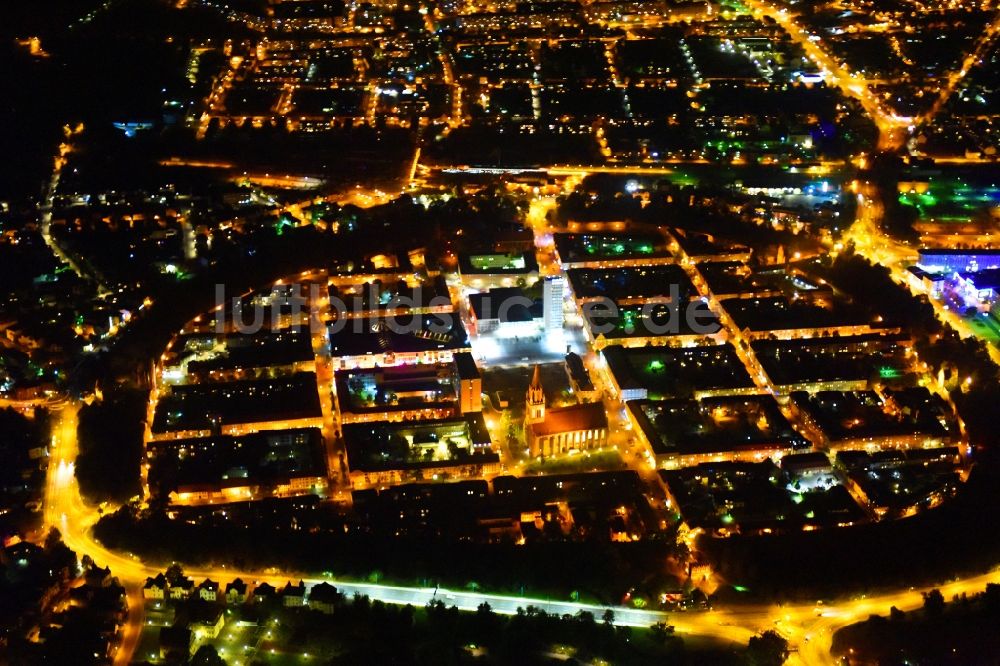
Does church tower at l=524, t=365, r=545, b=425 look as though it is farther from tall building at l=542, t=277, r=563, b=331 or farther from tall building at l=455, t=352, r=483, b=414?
tall building at l=542, t=277, r=563, b=331

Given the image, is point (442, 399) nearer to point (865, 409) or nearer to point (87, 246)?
point (865, 409)

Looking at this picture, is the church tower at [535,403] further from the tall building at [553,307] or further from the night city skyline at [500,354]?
the tall building at [553,307]

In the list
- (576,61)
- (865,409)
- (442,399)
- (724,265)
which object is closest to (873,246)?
(724,265)

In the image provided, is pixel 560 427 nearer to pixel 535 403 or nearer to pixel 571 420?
pixel 571 420

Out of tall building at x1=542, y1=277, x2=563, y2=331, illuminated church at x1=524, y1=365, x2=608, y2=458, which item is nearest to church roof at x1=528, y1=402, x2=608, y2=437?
illuminated church at x1=524, y1=365, x2=608, y2=458

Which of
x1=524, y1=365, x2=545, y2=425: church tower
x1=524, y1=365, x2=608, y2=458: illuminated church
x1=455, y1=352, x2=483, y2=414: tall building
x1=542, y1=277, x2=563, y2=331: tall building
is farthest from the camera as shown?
x1=542, y1=277, x2=563, y2=331: tall building

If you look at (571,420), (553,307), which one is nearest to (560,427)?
(571,420)
